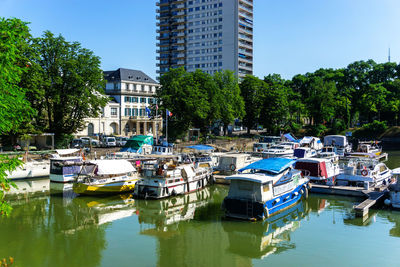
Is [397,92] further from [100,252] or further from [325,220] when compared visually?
[100,252]

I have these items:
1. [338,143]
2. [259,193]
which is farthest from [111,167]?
[338,143]

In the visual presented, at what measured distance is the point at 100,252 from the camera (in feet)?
66.7

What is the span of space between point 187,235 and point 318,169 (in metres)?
17.3

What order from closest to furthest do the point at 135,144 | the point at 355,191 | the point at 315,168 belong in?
the point at 355,191 < the point at 315,168 < the point at 135,144

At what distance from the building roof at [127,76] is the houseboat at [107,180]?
58.1 meters

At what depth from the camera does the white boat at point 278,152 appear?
5415 cm

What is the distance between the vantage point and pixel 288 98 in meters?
96.6

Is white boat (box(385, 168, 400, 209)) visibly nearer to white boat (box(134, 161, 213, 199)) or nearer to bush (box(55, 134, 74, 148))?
white boat (box(134, 161, 213, 199))

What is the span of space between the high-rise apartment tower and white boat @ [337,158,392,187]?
92.3m

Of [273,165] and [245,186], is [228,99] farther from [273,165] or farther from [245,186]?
[245,186]

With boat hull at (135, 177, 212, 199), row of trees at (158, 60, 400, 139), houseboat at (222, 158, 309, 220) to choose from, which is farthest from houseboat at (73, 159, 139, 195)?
row of trees at (158, 60, 400, 139)

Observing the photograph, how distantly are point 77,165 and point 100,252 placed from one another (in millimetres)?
21812

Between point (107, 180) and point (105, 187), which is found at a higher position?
point (107, 180)

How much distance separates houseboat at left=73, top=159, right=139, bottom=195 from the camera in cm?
3300
